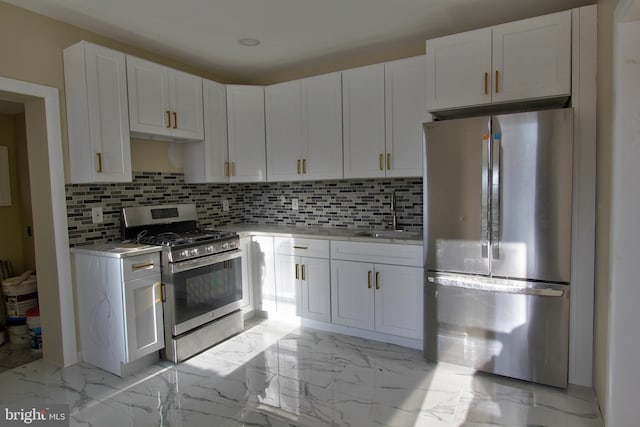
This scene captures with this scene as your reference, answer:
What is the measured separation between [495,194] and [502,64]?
885 millimetres

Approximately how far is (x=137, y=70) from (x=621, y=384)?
11.8 ft

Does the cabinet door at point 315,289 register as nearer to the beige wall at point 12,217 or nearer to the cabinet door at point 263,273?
the cabinet door at point 263,273

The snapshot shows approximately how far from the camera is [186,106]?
10.7 feet

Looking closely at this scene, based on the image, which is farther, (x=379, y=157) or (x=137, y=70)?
(x=379, y=157)

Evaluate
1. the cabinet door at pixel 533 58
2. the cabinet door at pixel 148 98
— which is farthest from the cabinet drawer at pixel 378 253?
the cabinet door at pixel 148 98

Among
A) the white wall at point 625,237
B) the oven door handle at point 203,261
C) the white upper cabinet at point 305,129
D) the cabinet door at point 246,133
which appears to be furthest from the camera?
the cabinet door at point 246,133

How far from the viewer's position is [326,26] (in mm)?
2836

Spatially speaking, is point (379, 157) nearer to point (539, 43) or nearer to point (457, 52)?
point (457, 52)

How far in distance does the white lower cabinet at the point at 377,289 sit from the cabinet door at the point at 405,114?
70cm

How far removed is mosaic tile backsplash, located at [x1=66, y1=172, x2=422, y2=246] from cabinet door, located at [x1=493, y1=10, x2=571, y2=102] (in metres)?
1.13

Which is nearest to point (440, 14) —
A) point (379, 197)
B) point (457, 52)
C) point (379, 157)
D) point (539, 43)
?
point (457, 52)

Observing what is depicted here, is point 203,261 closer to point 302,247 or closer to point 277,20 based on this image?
point 302,247

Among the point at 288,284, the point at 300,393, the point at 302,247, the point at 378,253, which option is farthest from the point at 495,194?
the point at 288,284

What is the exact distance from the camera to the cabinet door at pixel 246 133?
370 centimetres
